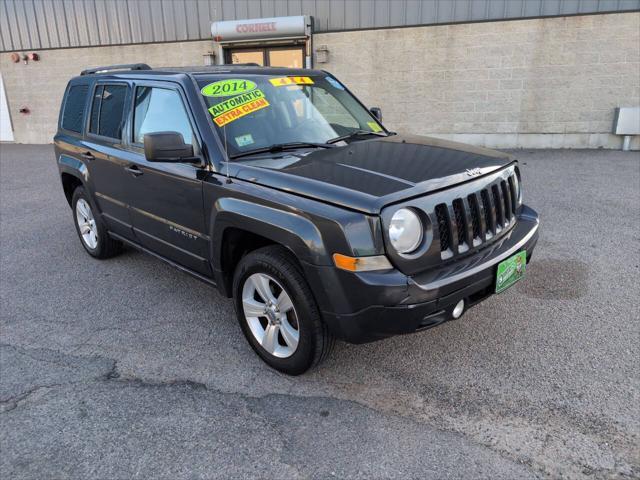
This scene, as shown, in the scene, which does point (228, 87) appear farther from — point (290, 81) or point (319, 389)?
point (319, 389)

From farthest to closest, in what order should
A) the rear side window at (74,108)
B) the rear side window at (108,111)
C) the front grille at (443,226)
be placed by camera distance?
the rear side window at (74,108) → the rear side window at (108,111) → the front grille at (443,226)

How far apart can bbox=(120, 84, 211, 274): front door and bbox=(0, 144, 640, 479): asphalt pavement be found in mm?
588

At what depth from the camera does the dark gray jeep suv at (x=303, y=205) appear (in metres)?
2.48

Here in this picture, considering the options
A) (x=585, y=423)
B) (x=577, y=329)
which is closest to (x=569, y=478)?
(x=585, y=423)

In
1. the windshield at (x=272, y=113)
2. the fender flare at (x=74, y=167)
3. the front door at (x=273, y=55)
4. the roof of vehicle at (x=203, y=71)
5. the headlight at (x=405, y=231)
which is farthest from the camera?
the front door at (x=273, y=55)

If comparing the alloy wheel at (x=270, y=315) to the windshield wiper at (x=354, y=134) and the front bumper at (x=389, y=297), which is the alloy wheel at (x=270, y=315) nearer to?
the front bumper at (x=389, y=297)

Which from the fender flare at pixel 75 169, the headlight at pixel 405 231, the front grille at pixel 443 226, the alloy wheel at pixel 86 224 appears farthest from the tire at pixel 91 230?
the front grille at pixel 443 226

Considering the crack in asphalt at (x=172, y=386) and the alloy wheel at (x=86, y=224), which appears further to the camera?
the alloy wheel at (x=86, y=224)

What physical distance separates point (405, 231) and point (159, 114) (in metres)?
2.24

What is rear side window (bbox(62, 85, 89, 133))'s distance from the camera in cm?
490

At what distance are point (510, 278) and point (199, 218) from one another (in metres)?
2.08

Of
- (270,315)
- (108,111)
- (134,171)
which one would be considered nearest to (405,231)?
(270,315)

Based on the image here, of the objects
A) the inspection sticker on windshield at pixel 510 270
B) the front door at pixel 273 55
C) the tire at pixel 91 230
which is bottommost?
the tire at pixel 91 230

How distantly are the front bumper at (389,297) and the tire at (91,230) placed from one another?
3203mm
